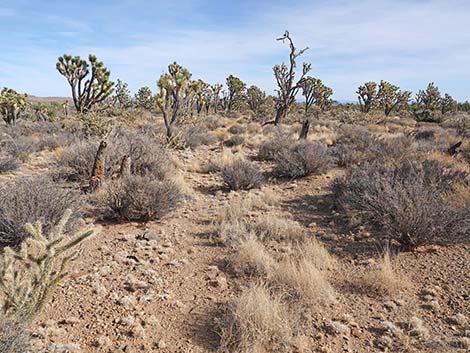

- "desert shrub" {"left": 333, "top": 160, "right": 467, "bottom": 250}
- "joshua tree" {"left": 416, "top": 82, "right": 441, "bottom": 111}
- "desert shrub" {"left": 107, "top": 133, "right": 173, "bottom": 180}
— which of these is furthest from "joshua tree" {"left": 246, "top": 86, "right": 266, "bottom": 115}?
"desert shrub" {"left": 333, "top": 160, "right": 467, "bottom": 250}

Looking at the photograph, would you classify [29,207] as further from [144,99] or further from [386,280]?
[144,99]

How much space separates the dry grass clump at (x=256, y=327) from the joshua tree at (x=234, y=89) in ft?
126

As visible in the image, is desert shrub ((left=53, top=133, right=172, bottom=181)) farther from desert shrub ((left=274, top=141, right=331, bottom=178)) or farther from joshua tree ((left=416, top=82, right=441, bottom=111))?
joshua tree ((left=416, top=82, right=441, bottom=111))

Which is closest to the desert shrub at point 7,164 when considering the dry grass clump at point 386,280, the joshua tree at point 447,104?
the dry grass clump at point 386,280

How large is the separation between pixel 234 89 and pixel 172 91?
26532mm

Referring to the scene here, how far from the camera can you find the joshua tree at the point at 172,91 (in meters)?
13.7

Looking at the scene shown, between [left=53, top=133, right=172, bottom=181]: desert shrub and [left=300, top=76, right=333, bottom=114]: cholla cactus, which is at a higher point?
[left=300, top=76, right=333, bottom=114]: cholla cactus

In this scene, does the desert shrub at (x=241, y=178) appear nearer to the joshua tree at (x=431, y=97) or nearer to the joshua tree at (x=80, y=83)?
the joshua tree at (x=80, y=83)

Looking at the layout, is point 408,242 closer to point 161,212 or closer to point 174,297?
point 174,297

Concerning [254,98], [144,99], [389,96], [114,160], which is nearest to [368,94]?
[389,96]

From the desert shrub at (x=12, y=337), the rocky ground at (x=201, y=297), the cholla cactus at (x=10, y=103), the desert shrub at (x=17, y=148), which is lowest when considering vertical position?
the rocky ground at (x=201, y=297)

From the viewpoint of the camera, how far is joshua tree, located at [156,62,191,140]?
45.0 feet

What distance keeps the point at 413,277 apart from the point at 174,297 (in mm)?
2861

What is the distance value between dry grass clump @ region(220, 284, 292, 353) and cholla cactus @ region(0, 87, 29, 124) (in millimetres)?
18779
